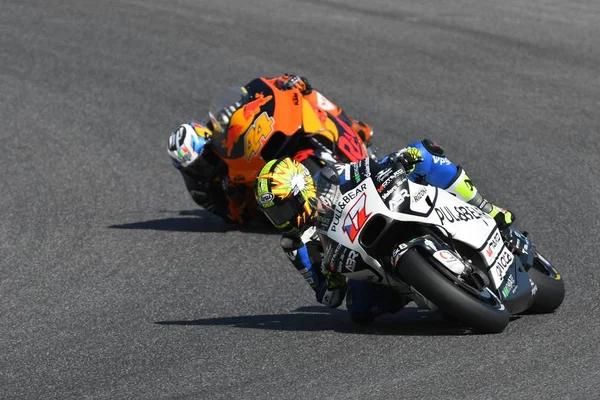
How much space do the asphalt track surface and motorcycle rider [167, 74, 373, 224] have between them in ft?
0.82

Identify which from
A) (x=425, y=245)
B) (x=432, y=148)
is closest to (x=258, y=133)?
(x=432, y=148)

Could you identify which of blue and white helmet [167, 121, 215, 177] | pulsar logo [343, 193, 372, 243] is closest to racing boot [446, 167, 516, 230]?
pulsar logo [343, 193, 372, 243]

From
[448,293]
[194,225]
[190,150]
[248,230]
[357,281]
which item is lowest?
[194,225]

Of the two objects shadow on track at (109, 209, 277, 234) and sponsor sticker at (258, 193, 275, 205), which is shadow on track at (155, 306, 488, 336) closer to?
sponsor sticker at (258, 193, 275, 205)

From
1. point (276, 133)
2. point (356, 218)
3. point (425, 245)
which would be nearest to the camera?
point (425, 245)

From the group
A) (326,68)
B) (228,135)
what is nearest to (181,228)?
(228,135)

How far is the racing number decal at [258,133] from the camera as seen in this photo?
361 inches

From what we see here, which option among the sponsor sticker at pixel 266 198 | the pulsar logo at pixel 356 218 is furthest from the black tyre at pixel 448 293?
the sponsor sticker at pixel 266 198

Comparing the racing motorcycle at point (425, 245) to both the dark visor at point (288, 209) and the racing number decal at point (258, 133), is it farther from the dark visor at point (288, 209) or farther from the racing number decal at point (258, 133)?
the racing number decal at point (258, 133)

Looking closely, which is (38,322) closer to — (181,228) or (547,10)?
(181,228)

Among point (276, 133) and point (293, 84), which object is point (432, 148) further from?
point (293, 84)

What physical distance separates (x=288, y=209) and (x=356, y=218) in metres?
0.39

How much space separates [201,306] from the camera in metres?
7.68

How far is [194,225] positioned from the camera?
33.1ft
